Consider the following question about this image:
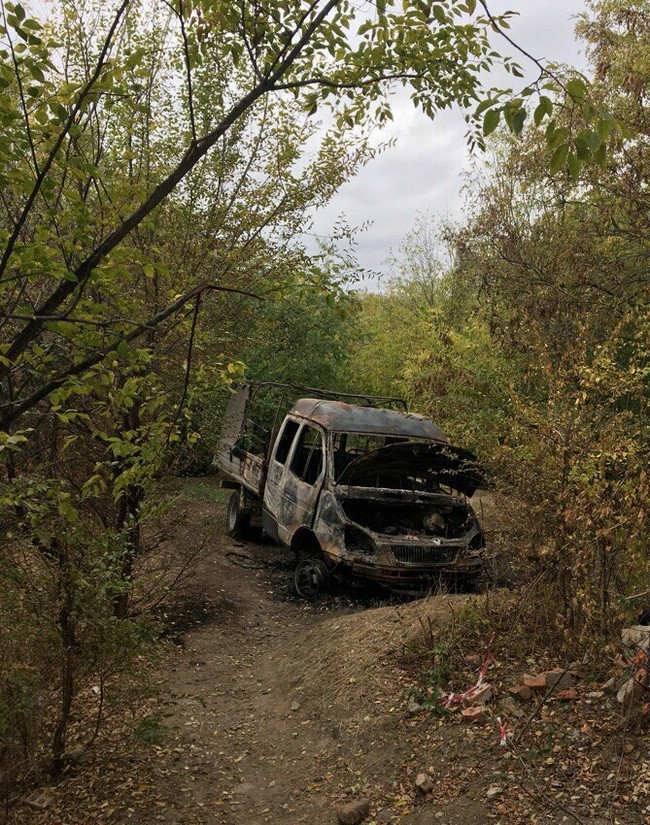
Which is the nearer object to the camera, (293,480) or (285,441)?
(293,480)

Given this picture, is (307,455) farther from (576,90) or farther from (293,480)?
(576,90)

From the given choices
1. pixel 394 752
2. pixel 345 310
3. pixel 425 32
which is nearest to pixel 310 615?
pixel 394 752

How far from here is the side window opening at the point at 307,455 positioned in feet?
31.0

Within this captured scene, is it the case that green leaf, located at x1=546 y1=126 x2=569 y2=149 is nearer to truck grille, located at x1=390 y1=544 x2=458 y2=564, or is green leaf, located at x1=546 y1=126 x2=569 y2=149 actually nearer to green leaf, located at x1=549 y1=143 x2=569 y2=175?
green leaf, located at x1=549 y1=143 x2=569 y2=175

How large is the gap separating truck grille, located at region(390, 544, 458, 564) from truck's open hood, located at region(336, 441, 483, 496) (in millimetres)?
970

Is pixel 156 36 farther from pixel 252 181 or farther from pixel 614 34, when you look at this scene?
pixel 614 34

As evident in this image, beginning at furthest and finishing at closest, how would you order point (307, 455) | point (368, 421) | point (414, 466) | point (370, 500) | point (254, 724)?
point (307, 455) < point (368, 421) < point (414, 466) < point (370, 500) < point (254, 724)

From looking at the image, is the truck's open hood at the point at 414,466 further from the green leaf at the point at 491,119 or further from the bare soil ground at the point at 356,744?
the green leaf at the point at 491,119

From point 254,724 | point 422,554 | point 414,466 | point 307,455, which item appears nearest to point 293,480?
point 307,455

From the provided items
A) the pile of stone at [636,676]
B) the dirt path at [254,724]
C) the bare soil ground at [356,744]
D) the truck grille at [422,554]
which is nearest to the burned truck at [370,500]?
the truck grille at [422,554]

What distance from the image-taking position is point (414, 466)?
922 cm

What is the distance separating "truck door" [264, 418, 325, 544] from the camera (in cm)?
902

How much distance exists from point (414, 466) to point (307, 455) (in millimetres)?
1704

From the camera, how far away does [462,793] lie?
14.1 feet
